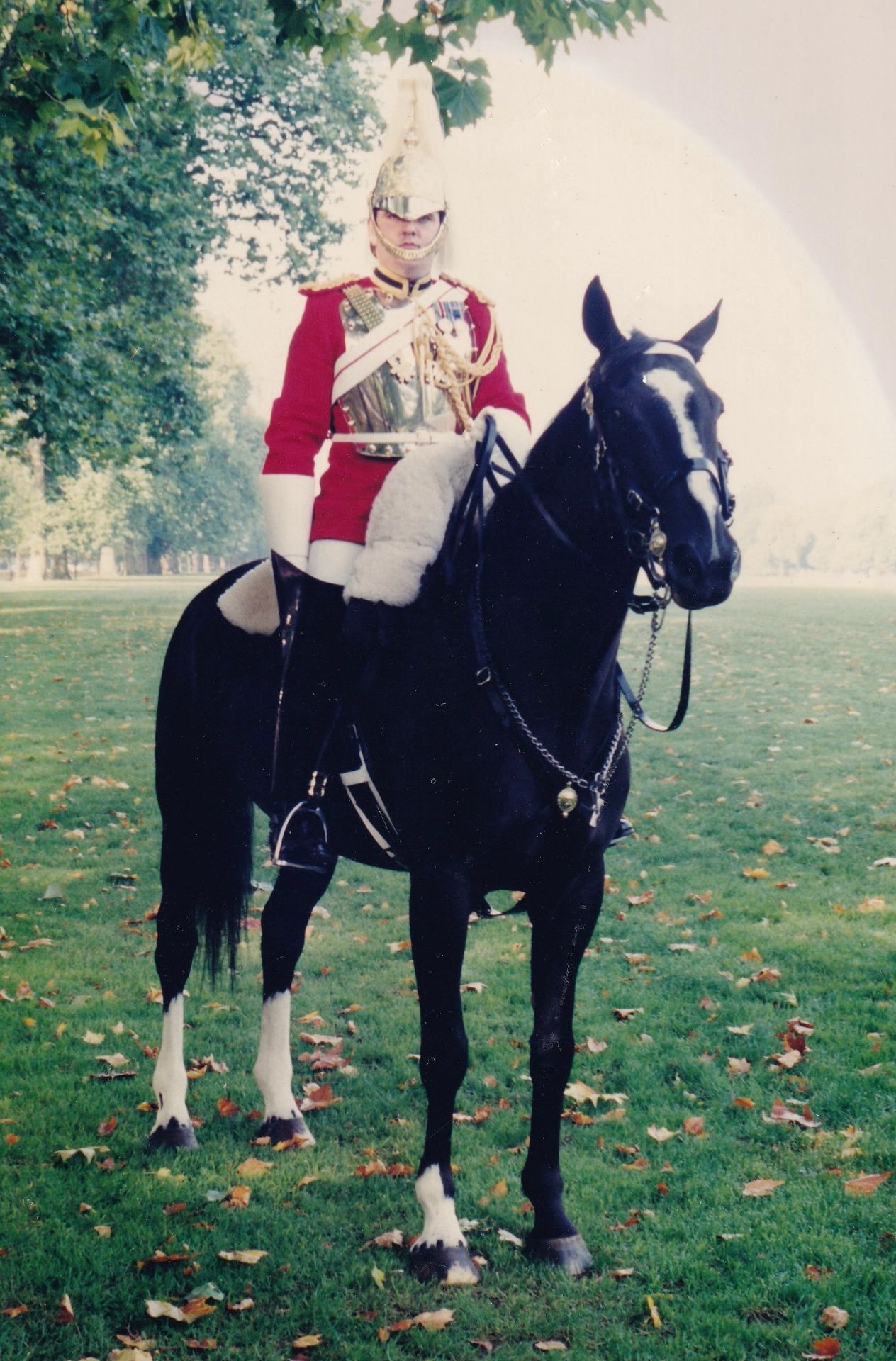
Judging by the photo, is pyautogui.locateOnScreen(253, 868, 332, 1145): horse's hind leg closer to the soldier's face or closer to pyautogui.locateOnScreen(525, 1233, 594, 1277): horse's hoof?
pyautogui.locateOnScreen(525, 1233, 594, 1277): horse's hoof

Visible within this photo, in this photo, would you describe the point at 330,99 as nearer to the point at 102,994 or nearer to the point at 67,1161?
the point at 102,994

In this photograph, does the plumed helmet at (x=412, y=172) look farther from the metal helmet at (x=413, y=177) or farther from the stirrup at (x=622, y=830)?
the stirrup at (x=622, y=830)

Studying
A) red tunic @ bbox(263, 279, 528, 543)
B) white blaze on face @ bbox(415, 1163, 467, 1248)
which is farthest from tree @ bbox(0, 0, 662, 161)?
white blaze on face @ bbox(415, 1163, 467, 1248)

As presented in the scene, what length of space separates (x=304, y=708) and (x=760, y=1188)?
8.21 feet

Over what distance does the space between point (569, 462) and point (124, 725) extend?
12.7m

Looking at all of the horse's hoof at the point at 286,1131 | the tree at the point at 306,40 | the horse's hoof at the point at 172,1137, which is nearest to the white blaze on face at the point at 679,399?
the horse's hoof at the point at 286,1131

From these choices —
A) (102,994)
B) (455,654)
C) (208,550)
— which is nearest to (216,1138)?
(102,994)

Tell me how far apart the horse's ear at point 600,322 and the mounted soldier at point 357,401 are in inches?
35.1

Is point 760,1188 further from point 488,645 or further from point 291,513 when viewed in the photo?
point 291,513

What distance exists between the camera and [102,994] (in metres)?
6.71

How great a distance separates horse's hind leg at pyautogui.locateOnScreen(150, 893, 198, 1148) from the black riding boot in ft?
3.46

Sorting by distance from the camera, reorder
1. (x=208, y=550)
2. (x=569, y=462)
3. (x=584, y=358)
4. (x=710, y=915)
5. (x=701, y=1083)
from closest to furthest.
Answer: (x=569, y=462), (x=584, y=358), (x=701, y=1083), (x=710, y=915), (x=208, y=550)

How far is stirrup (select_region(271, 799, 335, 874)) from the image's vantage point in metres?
4.50

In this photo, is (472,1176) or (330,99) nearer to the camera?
(472,1176)
